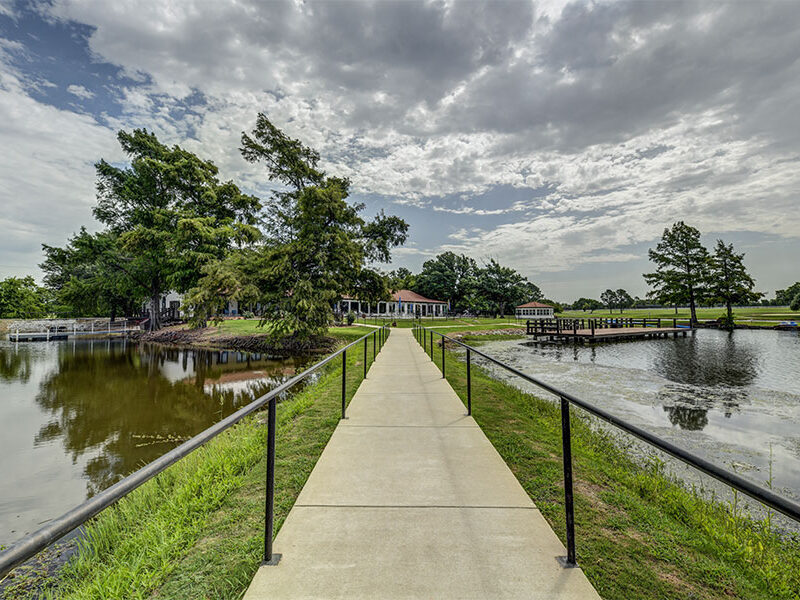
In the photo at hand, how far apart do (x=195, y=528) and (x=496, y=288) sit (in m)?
48.5

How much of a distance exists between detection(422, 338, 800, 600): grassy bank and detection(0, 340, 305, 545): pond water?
17.6 ft

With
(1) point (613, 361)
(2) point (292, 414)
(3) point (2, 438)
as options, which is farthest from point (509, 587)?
(1) point (613, 361)

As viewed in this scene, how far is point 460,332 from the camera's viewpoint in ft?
91.0

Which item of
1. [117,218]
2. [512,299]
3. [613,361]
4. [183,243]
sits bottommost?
[613,361]

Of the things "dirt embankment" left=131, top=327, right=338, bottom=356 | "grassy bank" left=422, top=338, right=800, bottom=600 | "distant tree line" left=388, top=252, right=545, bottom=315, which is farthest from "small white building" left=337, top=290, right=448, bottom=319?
"grassy bank" left=422, top=338, right=800, bottom=600

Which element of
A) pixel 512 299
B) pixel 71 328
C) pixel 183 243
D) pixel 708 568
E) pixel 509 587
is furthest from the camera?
pixel 512 299

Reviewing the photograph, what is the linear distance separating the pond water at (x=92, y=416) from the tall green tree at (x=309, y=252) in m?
2.90

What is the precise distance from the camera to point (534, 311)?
52.2 meters

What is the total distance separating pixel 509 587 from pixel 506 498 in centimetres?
100

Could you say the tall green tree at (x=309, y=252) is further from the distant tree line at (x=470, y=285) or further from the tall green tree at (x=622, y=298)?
the tall green tree at (x=622, y=298)

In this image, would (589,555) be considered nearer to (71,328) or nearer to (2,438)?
(2,438)

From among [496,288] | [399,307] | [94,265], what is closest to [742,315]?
[496,288]

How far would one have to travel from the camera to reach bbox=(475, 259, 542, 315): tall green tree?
48.8 meters

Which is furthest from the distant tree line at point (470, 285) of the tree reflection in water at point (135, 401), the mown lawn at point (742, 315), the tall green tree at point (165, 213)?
the tree reflection in water at point (135, 401)
